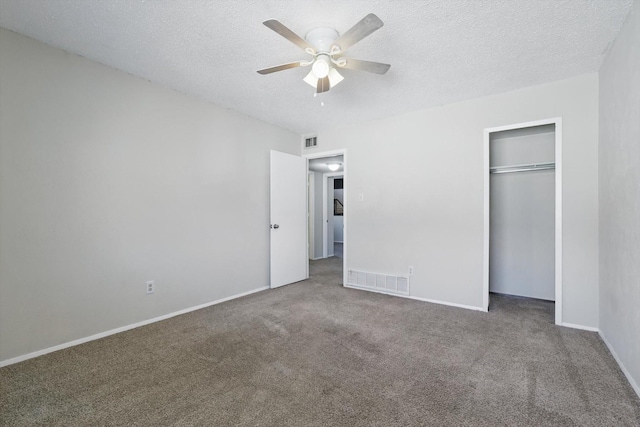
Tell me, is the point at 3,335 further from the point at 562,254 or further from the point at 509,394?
the point at 562,254

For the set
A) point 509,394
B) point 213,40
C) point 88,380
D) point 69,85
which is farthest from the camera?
point 69,85

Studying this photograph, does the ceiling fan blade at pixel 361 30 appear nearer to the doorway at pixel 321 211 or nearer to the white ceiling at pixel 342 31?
the white ceiling at pixel 342 31

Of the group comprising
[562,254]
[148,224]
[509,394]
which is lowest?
[509,394]

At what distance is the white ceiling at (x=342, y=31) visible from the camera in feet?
6.30

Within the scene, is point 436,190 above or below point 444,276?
above

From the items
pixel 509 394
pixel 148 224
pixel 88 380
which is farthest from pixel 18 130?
pixel 509 394

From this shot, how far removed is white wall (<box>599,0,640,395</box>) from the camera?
73.7 inches

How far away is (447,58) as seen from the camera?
253 cm

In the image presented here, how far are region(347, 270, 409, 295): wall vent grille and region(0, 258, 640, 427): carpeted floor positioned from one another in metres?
0.82

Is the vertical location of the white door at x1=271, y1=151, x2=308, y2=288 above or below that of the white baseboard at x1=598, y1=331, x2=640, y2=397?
above

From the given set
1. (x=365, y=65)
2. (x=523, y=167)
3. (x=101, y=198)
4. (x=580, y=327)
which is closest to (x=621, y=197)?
(x=580, y=327)

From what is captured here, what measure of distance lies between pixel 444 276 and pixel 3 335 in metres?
4.19

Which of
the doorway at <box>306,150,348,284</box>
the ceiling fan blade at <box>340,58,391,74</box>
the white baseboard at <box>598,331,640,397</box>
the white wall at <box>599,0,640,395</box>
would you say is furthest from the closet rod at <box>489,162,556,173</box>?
the doorway at <box>306,150,348,284</box>

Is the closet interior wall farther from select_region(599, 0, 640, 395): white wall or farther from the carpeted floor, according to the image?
select_region(599, 0, 640, 395): white wall
